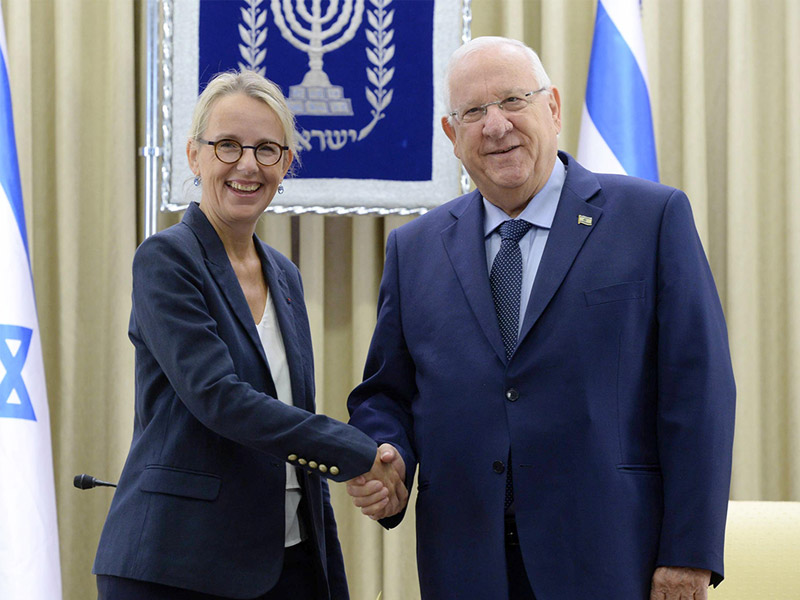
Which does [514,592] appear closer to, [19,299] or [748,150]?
[19,299]

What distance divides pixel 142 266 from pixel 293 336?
373mm

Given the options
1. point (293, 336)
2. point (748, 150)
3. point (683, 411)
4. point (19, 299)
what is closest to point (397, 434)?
point (293, 336)

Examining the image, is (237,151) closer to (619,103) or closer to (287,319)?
(287,319)

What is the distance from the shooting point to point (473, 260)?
196cm

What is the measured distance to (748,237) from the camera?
11.9ft

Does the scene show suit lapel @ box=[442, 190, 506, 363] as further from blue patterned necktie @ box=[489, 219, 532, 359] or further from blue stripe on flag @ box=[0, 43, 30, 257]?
blue stripe on flag @ box=[0, 43, 30, 257]

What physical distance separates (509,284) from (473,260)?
11cm

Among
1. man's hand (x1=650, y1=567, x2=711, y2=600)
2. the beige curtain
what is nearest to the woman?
man's hand (x1=650, y1=567, x2=711, y2=600)

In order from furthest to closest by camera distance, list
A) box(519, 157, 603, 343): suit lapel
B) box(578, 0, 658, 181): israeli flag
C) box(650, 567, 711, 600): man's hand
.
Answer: box(578, 0, 658, 181): israeli flag, box(519, 157, 603, 343): suit lapel, box(650, 567, 711, 600): man's hand

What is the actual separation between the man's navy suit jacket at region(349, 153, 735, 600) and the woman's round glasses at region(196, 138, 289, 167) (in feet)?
1.70

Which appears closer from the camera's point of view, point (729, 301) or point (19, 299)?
point (19, 299)

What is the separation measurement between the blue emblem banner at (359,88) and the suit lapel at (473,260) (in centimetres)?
128

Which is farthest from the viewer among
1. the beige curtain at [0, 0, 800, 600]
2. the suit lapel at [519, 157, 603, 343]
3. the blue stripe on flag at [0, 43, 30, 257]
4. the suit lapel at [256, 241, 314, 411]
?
the beige curtain at [0, 0, 800, 600]

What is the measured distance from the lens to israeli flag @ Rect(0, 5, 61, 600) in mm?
2811
